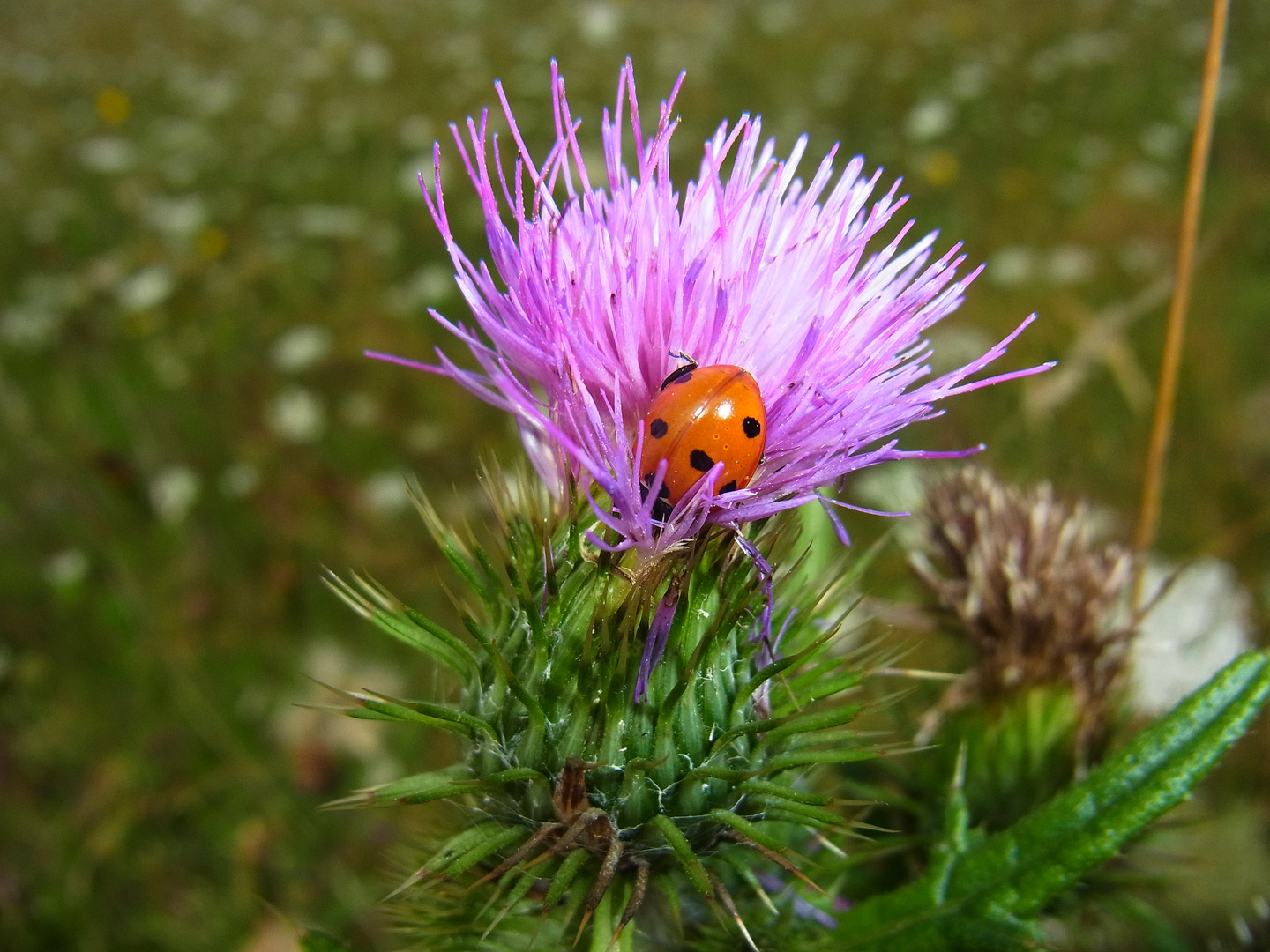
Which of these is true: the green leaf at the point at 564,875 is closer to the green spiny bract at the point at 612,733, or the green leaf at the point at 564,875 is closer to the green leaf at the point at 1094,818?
the green spiny bract at the point at 612,733

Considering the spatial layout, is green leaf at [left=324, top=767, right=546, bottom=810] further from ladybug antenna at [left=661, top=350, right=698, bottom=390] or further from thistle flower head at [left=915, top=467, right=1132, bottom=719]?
thistle flower head at [left=915, top=467, right=1132, bottom=719]

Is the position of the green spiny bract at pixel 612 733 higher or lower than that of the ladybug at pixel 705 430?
lower

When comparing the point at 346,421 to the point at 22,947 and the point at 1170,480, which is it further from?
the point at 1170,480

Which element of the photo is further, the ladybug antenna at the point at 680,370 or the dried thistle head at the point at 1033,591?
the dried thistle head at the point at 1033,591

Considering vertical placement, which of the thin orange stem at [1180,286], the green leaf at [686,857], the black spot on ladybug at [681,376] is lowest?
the green leaf at [686,857]

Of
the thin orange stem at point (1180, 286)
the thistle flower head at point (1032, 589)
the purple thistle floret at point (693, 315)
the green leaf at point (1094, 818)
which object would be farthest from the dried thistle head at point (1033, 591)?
the purple thistle floret at point (693, 315)
